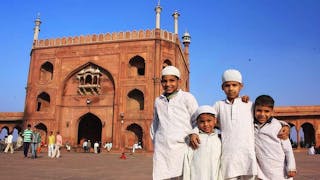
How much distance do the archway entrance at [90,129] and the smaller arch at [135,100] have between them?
4418mm

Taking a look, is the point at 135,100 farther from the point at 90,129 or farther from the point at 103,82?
the point at 90,129

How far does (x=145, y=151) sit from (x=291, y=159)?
19040 mm

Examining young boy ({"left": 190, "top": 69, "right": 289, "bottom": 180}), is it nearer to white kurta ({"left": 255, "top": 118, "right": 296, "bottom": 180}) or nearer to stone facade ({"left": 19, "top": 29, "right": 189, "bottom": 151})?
white kurta ({"left": 255, "top": 118, "right": 296, "bottom": 180})

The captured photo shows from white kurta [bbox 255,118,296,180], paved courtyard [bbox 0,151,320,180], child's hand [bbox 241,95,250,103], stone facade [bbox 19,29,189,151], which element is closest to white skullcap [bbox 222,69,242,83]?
child's hand [bbox 241,95,250,103]

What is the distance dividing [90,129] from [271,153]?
2612 centimetres

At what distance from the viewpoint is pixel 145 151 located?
21.6 meters

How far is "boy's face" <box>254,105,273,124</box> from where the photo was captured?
2990mm

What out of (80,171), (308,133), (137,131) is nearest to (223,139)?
(80,171)

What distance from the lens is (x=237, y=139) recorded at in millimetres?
2857

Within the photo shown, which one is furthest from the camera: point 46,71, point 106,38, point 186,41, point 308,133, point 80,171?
point 186,41

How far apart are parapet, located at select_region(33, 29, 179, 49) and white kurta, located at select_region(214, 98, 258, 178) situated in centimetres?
2131

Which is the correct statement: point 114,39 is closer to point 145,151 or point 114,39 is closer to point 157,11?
point 157,11

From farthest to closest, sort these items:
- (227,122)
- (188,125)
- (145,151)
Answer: (145,151), (188,125), (227,122)

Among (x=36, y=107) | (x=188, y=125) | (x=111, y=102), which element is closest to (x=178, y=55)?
(x=111, y=102)
